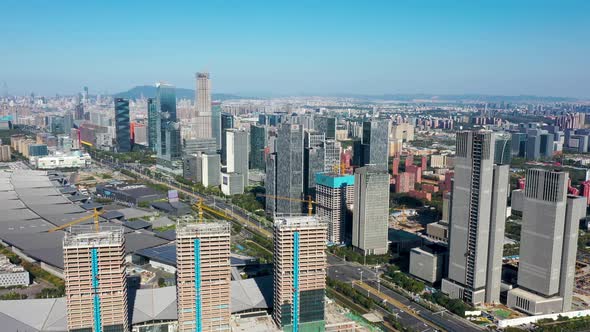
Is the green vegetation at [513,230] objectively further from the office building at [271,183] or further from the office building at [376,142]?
the office building at [271,183]

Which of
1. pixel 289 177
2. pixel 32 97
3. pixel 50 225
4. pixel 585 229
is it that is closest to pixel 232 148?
pixel 289 177

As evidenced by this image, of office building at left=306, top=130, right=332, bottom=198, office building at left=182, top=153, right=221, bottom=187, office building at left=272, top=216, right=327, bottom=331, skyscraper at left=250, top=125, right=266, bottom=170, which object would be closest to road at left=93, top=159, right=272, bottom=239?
office building at left=182, top=153, right=221, bottom=187

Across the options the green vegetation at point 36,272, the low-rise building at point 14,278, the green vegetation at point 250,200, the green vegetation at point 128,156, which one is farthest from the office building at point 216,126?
the low-rise building at point 14,278

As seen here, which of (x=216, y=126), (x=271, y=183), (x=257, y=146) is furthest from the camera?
(x=216, y=126)

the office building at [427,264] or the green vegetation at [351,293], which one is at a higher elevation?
the office building at [427,264]

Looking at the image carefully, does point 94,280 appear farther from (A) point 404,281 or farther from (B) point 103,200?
(B) point 103,200

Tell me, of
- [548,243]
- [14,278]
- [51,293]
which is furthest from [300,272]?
[14,278]

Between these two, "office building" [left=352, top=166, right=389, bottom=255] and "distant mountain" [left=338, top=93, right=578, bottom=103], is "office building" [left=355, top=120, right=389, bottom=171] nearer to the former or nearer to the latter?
"office building" [left=352, top=166, right=389, bottom=255]
